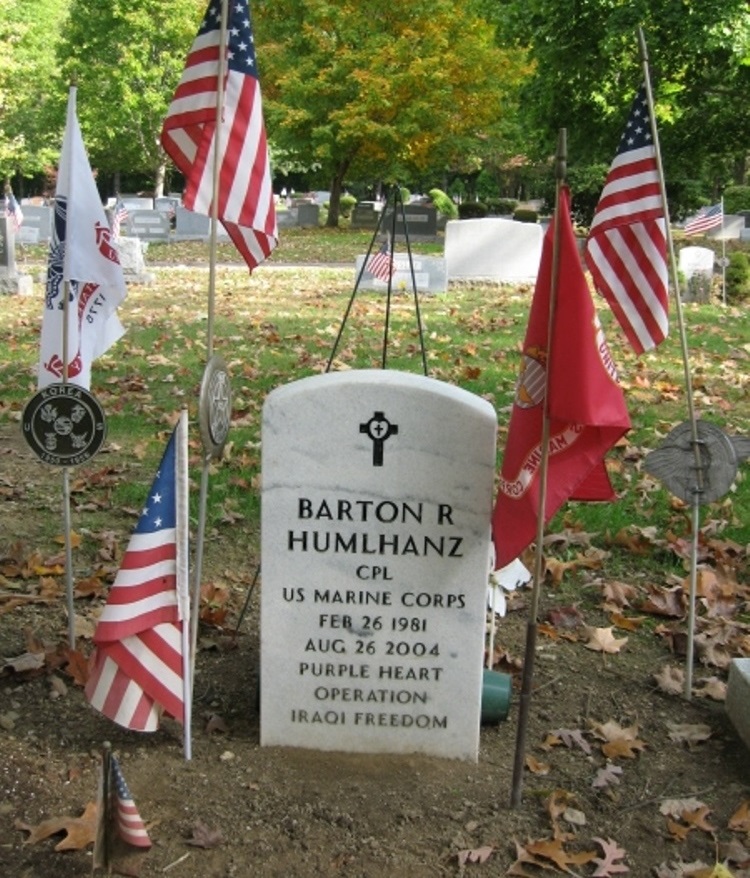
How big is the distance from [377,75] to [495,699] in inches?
1259

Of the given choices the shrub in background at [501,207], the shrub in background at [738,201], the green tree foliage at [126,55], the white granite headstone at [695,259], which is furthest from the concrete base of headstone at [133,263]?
the shrub in background at [501,207]

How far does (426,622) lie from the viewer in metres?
3.69

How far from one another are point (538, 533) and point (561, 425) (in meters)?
0.36

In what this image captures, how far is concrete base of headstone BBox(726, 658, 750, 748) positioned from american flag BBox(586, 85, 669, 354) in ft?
4.16

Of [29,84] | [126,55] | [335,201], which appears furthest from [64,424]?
[29,84]

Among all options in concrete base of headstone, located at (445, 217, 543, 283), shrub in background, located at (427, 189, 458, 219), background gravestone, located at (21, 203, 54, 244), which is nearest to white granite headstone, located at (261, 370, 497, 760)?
concrete base of headstone, located at (445, 217, 543, 283)

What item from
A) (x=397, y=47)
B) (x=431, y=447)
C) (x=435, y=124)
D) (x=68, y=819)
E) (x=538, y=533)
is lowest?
(x=68, y=819)

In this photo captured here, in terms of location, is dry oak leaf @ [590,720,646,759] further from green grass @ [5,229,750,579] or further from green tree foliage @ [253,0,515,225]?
green tree foliage @ [253,0,515,225]

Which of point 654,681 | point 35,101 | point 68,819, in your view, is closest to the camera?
point 68,819

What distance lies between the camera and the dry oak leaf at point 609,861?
10.5 feet

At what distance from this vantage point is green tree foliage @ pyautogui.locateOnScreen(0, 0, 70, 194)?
126 ft

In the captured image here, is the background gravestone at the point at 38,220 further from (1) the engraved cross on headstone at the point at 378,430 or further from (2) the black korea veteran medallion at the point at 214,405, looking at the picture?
(1) the engraved cross on headstone at the point at 378,430

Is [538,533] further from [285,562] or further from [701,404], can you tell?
[701,404]

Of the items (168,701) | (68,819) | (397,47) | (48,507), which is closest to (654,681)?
(168,701)
